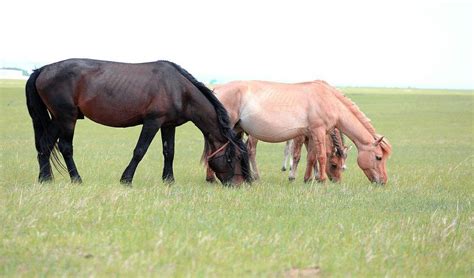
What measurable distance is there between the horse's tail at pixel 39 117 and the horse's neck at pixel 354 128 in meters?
5.21

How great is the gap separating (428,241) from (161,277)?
10.3 ft

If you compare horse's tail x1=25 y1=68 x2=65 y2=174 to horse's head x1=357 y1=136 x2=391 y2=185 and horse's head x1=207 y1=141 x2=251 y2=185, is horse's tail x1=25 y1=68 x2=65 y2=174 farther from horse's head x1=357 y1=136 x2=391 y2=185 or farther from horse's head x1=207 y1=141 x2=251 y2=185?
horse's head x1=357 y1=136 x2=391 y2=185

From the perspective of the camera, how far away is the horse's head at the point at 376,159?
12.9 meters

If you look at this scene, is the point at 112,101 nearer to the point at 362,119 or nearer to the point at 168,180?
the point at 168,180

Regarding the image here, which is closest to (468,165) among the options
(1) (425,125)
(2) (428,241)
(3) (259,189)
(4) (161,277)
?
(3) (259,189)

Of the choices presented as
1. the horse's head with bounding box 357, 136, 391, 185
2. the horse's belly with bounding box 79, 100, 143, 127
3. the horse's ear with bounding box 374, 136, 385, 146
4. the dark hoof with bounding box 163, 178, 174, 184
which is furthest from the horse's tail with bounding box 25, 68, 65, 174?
the horse's ear with bounding box 374, 136, 385, 146

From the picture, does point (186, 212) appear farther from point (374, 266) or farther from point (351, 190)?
point (351, 190)

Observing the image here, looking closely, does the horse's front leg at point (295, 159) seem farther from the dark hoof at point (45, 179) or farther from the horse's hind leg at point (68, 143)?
the dark hoof at point (45, 179)

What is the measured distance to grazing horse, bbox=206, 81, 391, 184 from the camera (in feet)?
41.9

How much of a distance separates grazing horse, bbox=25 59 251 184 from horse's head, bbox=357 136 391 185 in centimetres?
285

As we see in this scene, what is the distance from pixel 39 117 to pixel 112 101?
1.24m

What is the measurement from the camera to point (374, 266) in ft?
19.8

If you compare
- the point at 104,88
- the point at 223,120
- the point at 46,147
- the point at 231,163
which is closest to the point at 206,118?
the point at 223,120

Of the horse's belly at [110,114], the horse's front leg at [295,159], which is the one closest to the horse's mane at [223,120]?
the horse's belly at [110,114]
